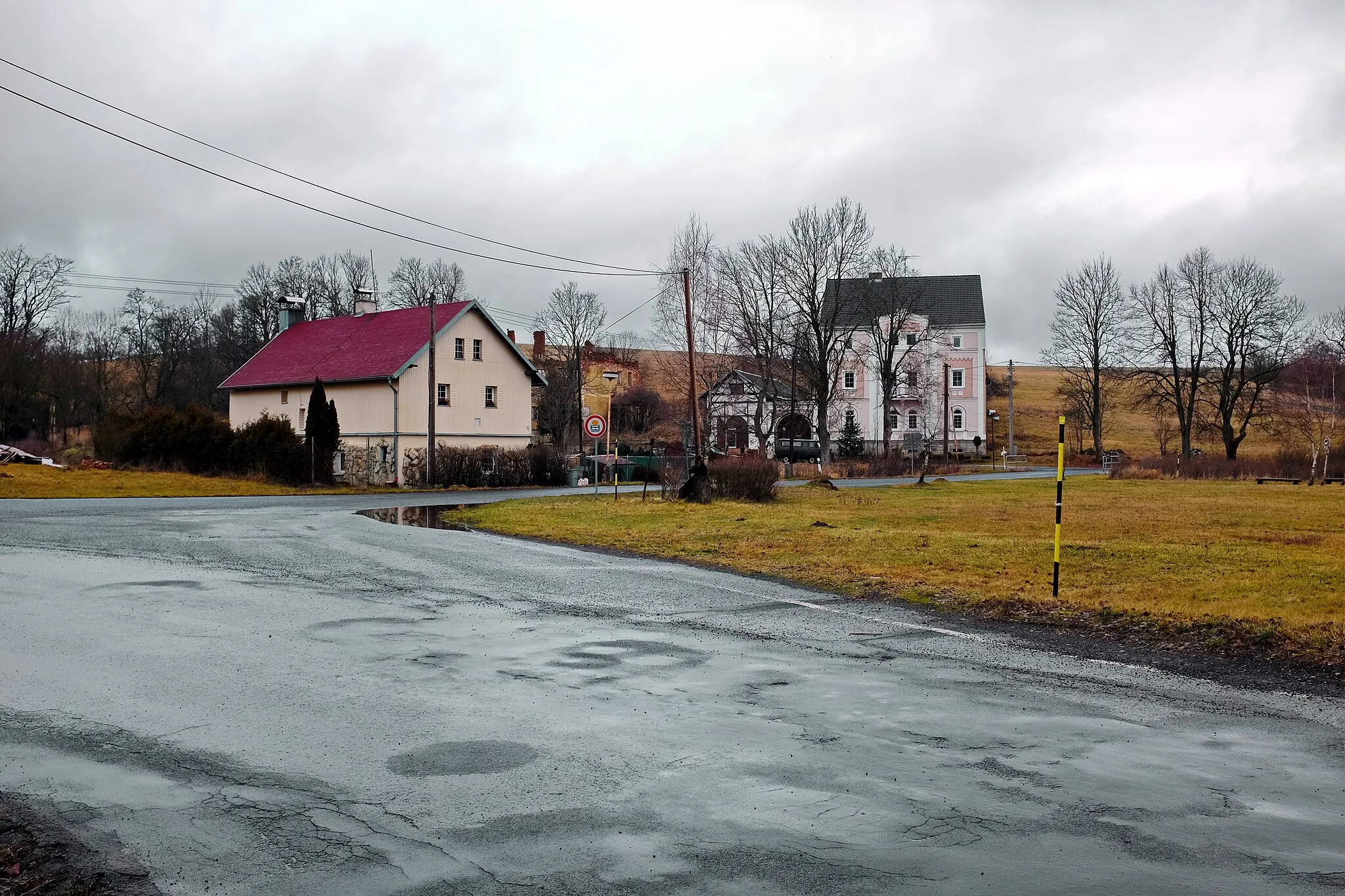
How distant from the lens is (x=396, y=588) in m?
13.1

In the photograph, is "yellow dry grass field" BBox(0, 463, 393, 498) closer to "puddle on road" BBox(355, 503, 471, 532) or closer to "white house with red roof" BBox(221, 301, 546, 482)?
"white house with red roof" BBox(221, 301, 546, 482)

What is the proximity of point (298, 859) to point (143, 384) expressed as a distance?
83.1 meters

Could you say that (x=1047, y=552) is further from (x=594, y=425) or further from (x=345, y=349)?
(x=345, y=349)

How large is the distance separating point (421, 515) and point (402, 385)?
2300 centimetres

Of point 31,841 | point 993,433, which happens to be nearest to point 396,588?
point 31,841

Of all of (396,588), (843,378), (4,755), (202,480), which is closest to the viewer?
(4,755)

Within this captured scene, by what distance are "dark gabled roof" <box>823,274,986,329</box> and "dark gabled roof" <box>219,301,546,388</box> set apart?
2146cm

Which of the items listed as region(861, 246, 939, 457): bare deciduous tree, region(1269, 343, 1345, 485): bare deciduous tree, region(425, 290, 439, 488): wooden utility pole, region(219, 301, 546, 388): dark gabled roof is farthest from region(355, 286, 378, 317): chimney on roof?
region(1269, 343, 1345, 485): bare deciduous tree

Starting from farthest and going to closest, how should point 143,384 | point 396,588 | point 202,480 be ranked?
point 143,384 < point 202,480 < point 396,588

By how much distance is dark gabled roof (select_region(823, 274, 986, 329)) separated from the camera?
221 feet

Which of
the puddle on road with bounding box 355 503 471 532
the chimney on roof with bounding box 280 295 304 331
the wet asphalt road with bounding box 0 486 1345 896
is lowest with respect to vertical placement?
the puddle on road with bounding box 355 503 471 532

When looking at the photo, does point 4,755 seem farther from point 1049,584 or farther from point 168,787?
→ point 1049,584

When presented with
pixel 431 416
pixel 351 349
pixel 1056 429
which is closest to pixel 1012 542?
pixel 431 416

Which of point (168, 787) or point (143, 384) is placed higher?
point (143, 384)
